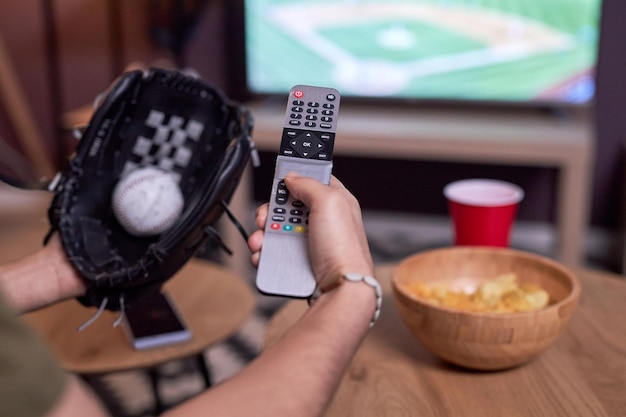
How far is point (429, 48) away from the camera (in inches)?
92.7

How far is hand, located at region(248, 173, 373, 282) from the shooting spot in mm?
647

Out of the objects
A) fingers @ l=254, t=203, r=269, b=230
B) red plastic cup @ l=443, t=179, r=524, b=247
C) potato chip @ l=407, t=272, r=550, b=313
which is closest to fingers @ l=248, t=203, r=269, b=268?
fingers @ l=254, t=203, r=269, b=230

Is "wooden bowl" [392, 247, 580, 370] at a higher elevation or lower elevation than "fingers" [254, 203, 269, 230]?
lower

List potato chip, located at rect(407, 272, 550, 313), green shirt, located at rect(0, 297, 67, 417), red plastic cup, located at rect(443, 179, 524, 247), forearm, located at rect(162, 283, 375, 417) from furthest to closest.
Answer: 1. red plastic cup, located at rect(443, 179, 524, 247)
2. potato chip, located at rect(407, 272, 550, 313)
3. forearm, located at rect(162, 283, 375, 417)
4. green shirt, located at rect(0, 297, 67, 417)

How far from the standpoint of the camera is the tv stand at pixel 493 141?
6.72 ft

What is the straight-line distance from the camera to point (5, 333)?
18.0 inches

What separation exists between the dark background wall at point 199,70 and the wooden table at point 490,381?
1.51m

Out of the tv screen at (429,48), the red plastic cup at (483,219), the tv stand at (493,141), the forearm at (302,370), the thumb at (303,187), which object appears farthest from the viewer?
the tv screen at (429,48)

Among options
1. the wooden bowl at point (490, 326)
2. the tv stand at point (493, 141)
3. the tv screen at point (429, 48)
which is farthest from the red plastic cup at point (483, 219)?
the tv screen at point (429, 48)

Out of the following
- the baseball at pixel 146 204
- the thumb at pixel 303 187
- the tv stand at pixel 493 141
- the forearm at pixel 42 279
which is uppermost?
the thumb at pixel 303 187

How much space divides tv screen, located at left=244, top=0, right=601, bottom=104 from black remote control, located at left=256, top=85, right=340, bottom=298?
1604 millimetres

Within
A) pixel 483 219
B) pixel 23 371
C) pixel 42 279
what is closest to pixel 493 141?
pixel 483 219

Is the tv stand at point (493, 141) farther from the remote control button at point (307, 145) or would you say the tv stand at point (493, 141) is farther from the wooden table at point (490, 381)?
the remote control button at point (307, 145)

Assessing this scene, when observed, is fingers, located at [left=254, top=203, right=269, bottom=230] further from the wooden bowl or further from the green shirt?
the green shirt
